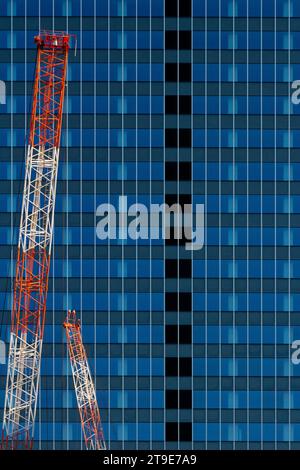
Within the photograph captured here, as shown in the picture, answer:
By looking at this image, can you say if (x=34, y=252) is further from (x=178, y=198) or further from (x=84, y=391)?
(x=178, y=198)

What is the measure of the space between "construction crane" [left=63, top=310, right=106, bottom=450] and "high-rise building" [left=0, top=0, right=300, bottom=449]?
1.24m

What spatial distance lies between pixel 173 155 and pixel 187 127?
2951mm

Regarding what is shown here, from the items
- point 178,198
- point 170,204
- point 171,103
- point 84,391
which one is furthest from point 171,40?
point 84,391

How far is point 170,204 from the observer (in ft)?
296

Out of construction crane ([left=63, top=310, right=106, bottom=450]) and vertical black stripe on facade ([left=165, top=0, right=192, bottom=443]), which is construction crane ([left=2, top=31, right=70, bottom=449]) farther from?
vertical black stripe on facade ([left=165, top=0, right=192, bottom=443])

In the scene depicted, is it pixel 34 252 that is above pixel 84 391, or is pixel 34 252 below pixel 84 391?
above

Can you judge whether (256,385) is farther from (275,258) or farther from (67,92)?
(67,92)

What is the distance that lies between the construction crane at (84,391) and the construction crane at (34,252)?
12.6 feet

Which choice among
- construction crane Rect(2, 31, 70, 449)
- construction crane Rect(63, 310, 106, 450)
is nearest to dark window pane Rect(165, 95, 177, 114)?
construction crane Rect(2, 31, 70, 449)

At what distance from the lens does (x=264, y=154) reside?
91.2 meters

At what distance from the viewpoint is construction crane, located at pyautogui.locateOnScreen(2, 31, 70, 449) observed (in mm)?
79375

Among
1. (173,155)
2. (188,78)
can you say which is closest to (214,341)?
(173,155)

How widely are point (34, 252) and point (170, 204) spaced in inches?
627

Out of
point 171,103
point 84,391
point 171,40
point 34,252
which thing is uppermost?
point 171,40
